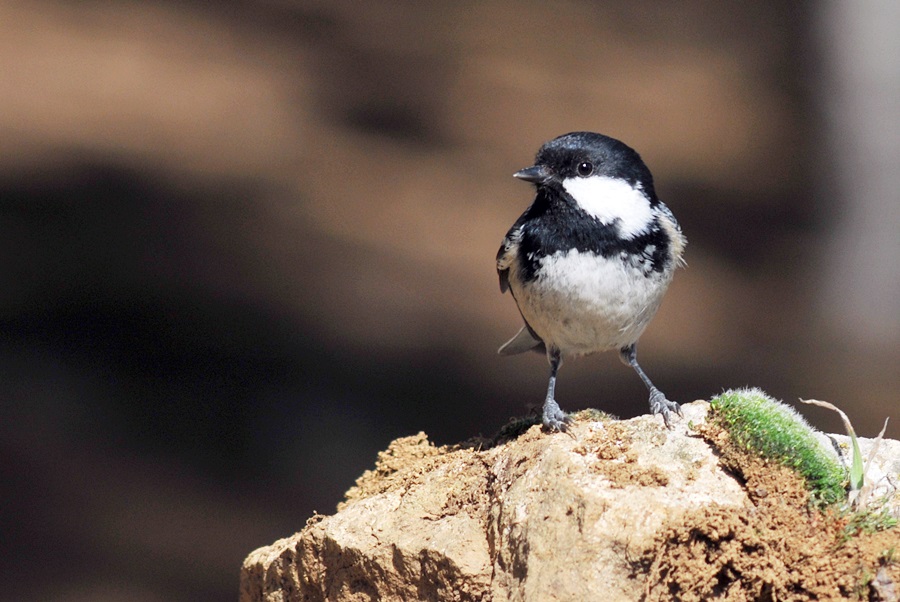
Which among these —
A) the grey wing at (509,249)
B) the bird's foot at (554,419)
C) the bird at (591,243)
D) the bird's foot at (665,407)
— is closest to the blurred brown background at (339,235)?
the grey wing at (509,249)

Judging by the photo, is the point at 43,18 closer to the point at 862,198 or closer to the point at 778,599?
the point at 862,198

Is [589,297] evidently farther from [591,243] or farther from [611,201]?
[611,201]

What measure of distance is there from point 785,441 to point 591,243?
1.44 metres

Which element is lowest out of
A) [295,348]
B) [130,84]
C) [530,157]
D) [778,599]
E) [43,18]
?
[778,599]

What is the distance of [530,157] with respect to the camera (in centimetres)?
1166

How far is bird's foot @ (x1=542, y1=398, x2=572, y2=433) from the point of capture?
3615 millimetres

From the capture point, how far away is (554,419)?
371 centimetres

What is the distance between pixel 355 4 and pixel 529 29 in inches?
91.4

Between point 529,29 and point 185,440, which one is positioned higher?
point 529,29

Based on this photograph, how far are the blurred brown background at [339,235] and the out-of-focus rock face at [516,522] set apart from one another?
394 centimetres

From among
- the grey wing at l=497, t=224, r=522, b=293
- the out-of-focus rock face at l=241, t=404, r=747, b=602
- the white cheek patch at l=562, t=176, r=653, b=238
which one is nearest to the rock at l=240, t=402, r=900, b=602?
the out-of-focus rock face at l=241, t=404, r=747, b=602

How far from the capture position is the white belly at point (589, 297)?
4.31 m

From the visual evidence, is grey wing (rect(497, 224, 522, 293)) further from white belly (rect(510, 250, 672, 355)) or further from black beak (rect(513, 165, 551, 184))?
black beak (rect(513, 165, 551, 184))

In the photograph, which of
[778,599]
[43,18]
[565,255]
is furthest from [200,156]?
[778,599]
